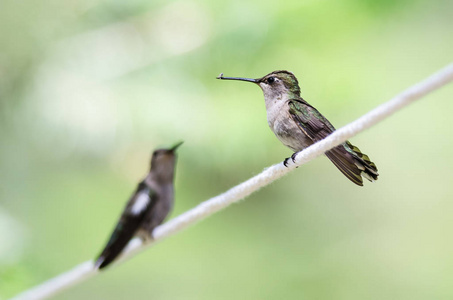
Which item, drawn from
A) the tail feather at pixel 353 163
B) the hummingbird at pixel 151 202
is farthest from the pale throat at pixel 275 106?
the hummingbird at pixel 151 202

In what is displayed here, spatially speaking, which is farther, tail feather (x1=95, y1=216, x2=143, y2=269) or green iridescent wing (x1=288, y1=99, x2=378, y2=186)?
tail feather (x1=95, y1=216, x2=143, y2=269)

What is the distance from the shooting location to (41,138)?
240cm

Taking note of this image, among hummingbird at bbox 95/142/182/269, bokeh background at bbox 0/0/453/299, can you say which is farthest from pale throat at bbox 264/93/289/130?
hummingbird at bbox 95/142/182/269

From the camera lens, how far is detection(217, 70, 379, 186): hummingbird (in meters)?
0.41

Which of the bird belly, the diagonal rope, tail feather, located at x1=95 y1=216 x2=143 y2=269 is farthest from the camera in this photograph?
tail feather, located at x1=95 y1=216 x2=143 y2=269

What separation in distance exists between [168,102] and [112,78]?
0.38 metres

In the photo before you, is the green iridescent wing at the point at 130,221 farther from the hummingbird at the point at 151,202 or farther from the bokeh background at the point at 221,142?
the bokeh background at the point at 221,142

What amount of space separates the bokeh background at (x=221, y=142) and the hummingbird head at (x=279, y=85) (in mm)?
562

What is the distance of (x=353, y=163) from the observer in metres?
0.42

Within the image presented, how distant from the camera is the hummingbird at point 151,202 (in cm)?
135

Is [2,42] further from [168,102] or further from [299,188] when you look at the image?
[299,188]

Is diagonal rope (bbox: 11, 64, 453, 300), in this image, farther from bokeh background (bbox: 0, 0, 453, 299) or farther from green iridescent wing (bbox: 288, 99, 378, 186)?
bokeh background (bbox: 0, 0, 453, 299)

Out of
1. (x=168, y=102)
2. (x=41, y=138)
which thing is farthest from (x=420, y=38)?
(x=41, y=138)

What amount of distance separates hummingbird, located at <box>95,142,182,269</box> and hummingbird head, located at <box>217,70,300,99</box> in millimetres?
710
